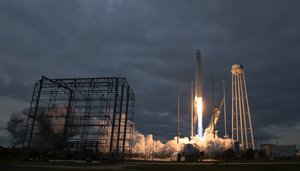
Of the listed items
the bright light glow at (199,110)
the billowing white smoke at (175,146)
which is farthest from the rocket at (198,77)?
the billowing white smoke at (175,146)

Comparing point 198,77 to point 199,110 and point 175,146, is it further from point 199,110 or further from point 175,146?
point 175,146

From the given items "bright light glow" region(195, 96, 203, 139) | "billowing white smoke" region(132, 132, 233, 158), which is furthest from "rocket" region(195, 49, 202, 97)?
"billowing white smoke" region(132, 132, 233, 158)

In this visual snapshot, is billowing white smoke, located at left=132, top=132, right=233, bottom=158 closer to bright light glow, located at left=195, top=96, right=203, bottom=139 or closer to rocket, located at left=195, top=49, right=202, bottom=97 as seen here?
bright light glow, located at left=195, top=96, right=203, bottom=139

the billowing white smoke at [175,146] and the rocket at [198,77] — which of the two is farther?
the rocket at [198,77]

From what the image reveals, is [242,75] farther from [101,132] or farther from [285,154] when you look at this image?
[101,132]

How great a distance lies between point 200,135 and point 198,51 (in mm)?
23899

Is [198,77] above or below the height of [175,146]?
above

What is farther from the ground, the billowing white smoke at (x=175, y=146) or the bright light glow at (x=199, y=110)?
the bright light glow at (x=199, y=110)

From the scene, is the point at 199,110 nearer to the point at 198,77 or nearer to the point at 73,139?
the point at 198,77

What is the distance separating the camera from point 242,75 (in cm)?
6981

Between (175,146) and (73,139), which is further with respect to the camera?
(175,146)

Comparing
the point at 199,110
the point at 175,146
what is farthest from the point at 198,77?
the point at 175,146

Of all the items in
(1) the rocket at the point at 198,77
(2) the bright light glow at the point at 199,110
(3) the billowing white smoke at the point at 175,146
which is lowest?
(3) the billowing white smoke at the point at 175,146

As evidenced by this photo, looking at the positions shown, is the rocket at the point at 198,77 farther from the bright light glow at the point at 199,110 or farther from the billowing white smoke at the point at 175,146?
the billowing white smoke at the point at 175,146
